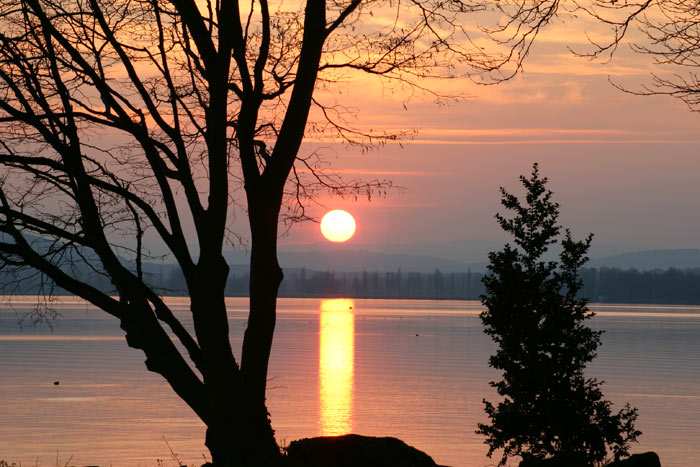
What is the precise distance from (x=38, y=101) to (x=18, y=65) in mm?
524

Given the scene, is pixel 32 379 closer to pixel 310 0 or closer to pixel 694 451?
pixel 694 451

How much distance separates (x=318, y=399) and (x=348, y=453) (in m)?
38.3

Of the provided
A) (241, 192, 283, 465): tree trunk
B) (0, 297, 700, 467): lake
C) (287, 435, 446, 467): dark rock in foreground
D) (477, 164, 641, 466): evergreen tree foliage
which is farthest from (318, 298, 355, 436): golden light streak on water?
(241, 192, 283, 465): tree trunk

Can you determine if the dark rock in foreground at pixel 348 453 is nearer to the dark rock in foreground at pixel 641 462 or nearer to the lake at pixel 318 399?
the dark rock in foreground at pixel 641 462

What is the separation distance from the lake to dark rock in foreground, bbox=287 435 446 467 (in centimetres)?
540

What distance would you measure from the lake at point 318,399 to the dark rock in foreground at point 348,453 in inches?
213

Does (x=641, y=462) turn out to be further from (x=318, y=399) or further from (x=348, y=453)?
(x=318, y=399)

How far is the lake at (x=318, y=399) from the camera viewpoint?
35.2m

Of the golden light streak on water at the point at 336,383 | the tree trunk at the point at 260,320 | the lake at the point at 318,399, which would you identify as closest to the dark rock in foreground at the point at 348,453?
the tree trunk at the point at 260,320

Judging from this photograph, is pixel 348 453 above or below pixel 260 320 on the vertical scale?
below

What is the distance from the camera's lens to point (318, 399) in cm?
5109

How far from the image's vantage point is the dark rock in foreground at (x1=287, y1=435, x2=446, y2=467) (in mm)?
13219

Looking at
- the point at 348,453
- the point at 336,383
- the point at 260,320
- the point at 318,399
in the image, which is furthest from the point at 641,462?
the point at 336,383

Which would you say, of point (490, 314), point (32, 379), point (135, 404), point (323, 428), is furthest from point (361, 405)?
point (490, 314)
